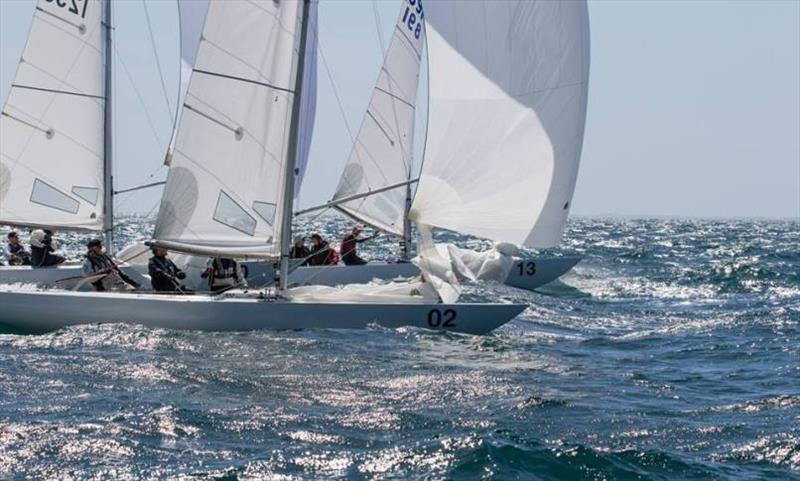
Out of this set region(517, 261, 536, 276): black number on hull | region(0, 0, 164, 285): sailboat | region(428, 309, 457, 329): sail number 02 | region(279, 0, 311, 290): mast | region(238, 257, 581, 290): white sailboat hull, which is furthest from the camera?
region(517, 261, 536, 276): black number on hull

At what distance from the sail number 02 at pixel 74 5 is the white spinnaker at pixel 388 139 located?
6768 mm

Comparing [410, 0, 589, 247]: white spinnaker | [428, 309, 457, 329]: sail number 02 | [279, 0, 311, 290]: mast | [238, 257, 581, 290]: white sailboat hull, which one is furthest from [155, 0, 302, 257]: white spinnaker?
[238, 257, 581, 290]: white sailboat hull

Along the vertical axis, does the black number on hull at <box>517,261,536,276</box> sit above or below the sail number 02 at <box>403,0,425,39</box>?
below

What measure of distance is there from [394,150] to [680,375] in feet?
46.8

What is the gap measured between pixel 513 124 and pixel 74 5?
33.2 ft

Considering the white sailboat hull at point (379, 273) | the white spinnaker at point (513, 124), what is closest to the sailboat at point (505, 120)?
the white spinnaker at point (513, 124)

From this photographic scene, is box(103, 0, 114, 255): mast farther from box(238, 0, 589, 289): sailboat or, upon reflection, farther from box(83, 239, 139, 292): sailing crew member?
box(238, 0, 589, 289): sailboat

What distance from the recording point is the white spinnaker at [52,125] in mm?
22875

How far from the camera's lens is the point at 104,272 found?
18.4m

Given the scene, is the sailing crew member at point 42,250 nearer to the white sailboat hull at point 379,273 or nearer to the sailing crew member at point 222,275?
the white sailboat hull at point 379,273

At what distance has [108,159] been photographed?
2355cm

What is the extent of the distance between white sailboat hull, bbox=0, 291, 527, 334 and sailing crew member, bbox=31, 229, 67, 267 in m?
7.02

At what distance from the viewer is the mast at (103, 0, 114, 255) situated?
23406mm

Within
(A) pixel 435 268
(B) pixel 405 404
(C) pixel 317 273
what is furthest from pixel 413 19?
(B) pixel 405 404
